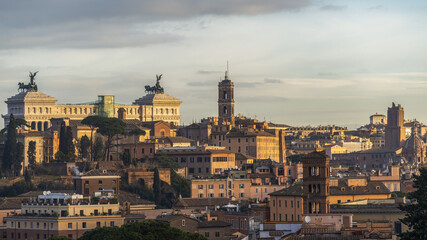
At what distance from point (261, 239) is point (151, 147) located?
90.5 m

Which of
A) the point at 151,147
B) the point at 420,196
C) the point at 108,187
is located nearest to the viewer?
the point at 420,196

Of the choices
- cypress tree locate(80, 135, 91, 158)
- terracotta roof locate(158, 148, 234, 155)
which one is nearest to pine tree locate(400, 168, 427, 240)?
cypress tree locate(80, 135, 91, 158)

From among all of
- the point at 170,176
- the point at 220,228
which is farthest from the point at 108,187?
the point at 220,228

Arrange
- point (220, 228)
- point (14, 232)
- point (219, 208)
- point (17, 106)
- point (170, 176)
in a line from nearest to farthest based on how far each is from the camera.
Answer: point (220, 228), point (14, 232), point (219, 208), point (170, 176), point (17, 106)

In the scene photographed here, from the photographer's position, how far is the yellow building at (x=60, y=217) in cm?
10994

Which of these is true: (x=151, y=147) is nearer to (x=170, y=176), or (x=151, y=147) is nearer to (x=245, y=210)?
(x=170, y=176)

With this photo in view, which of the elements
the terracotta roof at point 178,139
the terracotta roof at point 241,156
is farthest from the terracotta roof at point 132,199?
the terracotta roof at point 178,139

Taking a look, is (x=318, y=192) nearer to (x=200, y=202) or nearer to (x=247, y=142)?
(x=200, y=202)

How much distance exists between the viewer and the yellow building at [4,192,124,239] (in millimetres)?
109938

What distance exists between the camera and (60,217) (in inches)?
A: 4345

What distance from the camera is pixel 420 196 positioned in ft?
221

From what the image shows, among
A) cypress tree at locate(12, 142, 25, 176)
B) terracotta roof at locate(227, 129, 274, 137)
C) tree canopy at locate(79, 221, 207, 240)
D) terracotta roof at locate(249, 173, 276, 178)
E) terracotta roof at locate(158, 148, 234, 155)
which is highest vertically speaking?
terracotta roof at locate(227, 129, 274, 137)

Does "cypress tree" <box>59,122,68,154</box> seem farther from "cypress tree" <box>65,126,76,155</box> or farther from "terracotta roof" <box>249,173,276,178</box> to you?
"terracotta roof" <box>249,173,276,178</box>

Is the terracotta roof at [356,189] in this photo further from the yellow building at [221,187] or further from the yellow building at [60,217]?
the yellow building at [221,187]
